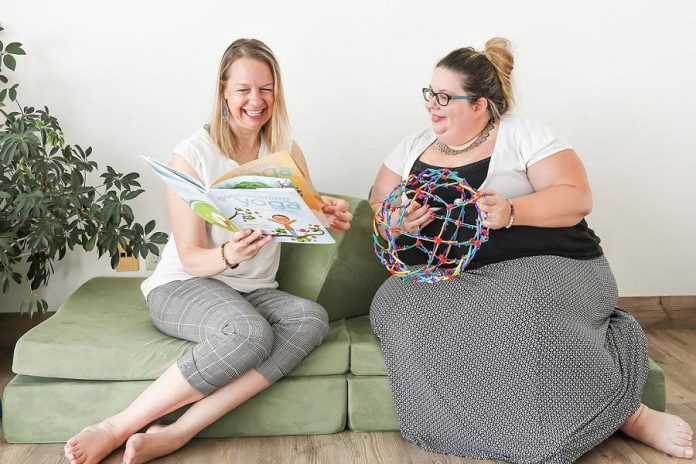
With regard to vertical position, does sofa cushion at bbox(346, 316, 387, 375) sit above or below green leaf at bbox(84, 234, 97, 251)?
below

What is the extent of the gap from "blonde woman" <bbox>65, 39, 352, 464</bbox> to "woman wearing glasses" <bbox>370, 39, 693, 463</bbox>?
301mm

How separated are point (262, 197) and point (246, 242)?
23 centimetres

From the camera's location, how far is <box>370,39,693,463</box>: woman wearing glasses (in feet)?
6.77

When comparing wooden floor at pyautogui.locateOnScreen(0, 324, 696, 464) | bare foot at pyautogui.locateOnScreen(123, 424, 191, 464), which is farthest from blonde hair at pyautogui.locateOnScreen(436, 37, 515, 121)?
bare foot at pyautogui.locateOnScreen(123, 424, 191, 464)

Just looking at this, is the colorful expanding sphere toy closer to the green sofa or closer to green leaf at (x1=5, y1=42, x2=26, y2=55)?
the green sofa

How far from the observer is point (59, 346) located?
7.20ft

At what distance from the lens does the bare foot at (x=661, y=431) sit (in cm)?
216

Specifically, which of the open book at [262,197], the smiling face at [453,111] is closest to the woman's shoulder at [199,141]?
the open book at [262,197]

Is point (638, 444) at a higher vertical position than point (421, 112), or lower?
lower

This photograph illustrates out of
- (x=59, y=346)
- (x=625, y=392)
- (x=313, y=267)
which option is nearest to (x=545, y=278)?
(x=625, y=392)

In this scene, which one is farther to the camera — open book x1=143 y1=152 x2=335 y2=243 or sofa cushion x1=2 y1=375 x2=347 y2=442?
sofa cushion x1=2 y1=375 x2=347 y2=442

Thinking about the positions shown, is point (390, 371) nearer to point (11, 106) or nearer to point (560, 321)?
point (560, 321)

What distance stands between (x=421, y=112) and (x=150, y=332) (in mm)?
1364

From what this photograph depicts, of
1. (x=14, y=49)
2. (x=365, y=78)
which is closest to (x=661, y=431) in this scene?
(x=365, y=78)
